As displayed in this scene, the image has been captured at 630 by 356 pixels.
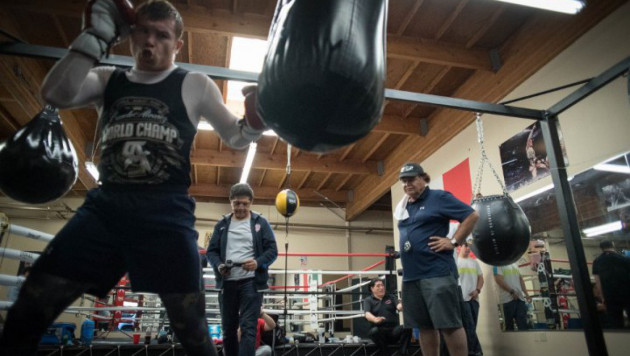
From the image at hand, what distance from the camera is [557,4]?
3678mm

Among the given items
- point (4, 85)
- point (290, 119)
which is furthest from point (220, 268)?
point (4, 85)

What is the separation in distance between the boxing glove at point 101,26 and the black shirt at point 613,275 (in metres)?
3.56

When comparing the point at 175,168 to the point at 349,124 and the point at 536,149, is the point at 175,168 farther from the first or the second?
the point at 536,149

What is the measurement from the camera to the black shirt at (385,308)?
469 centimetres

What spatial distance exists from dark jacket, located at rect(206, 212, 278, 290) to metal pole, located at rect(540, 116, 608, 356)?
2018 mm

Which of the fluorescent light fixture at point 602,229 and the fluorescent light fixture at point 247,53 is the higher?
the fluorescent light fixture at point 247,53

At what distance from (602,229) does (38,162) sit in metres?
3.86

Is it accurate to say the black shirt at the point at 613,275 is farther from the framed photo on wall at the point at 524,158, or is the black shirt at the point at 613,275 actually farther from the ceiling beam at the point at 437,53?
the ceiling beam at the point at 437,53

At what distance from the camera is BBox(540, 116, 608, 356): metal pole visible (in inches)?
105

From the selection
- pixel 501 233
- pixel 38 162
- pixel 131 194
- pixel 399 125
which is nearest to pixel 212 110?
pixel 131 194

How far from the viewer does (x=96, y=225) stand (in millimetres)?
1086

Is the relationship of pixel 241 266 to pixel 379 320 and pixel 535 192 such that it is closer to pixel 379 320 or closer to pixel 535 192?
pixel 379 320

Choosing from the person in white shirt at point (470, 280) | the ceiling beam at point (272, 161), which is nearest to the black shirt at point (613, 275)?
the person in white shirt at point (470, 280)

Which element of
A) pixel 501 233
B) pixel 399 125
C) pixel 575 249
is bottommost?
pixel 575 249
